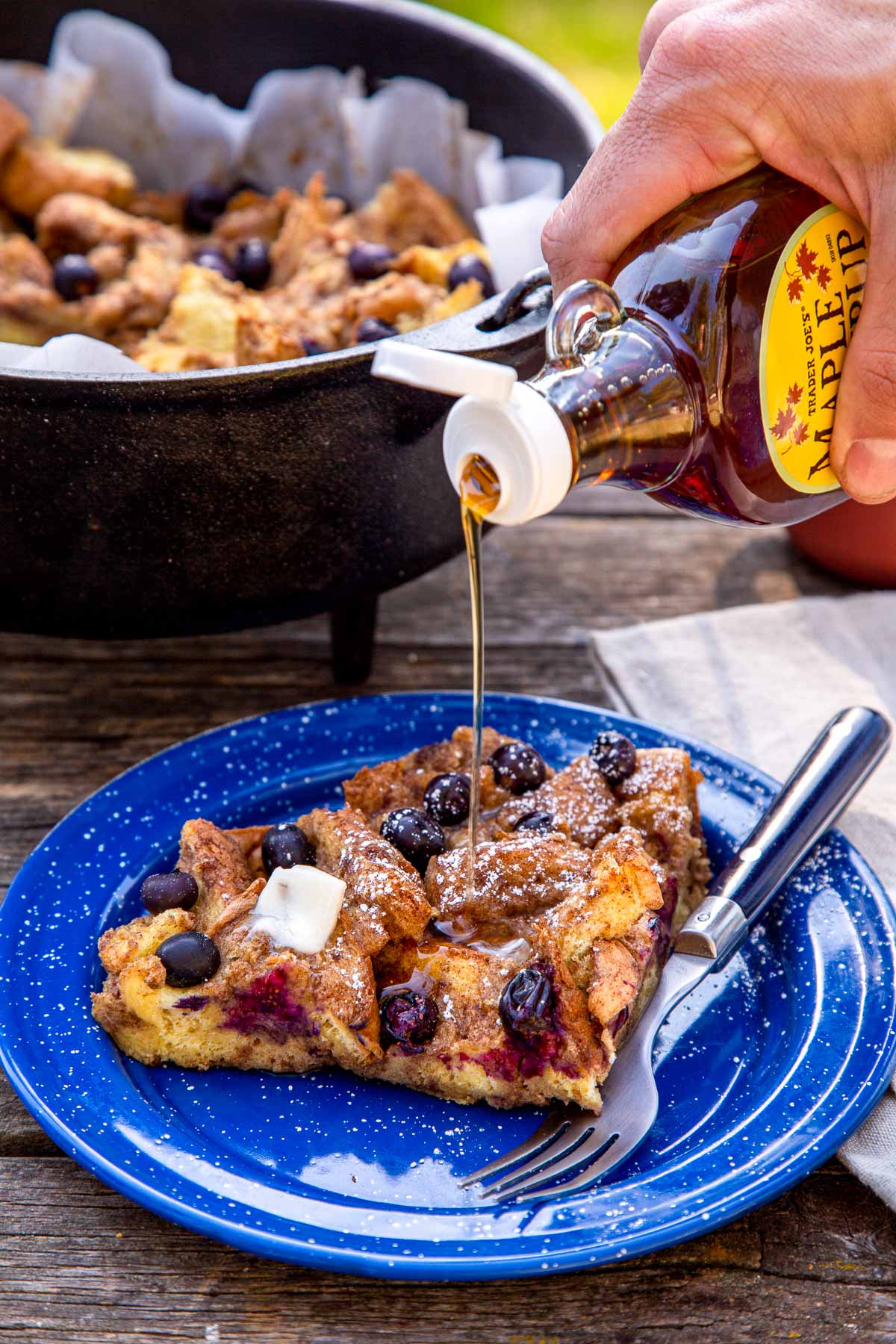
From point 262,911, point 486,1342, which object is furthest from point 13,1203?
point 486,1342

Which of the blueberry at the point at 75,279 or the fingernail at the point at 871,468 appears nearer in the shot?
the fingernail at the point at 871,468

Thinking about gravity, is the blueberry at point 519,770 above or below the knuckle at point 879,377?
below

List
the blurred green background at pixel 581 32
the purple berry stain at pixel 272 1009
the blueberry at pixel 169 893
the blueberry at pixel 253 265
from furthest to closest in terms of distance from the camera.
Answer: the blurred green background at pixel 581 32
the blueberry at pixel 253 265
the blueberry at pixel 169 893
the purple berry stain at pixel 272 1009

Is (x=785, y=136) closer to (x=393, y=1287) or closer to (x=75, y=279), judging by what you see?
(x=393, y=1287)

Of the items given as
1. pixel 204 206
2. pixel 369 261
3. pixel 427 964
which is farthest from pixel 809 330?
pixel 204 206

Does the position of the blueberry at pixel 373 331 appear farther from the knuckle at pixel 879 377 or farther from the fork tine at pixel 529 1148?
the fork tine at pixel 529 1148

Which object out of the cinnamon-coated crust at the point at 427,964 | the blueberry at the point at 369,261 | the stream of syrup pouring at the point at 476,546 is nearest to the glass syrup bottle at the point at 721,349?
the stream of syrup pouring at the point at 476,546

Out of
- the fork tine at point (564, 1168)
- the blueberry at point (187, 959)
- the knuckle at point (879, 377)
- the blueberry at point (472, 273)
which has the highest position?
the knuckle at point (879, 377)

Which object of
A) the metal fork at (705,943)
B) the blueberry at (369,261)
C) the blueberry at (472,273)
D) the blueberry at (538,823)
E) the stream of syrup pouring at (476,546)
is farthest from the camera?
the blueberry at (369,261)
